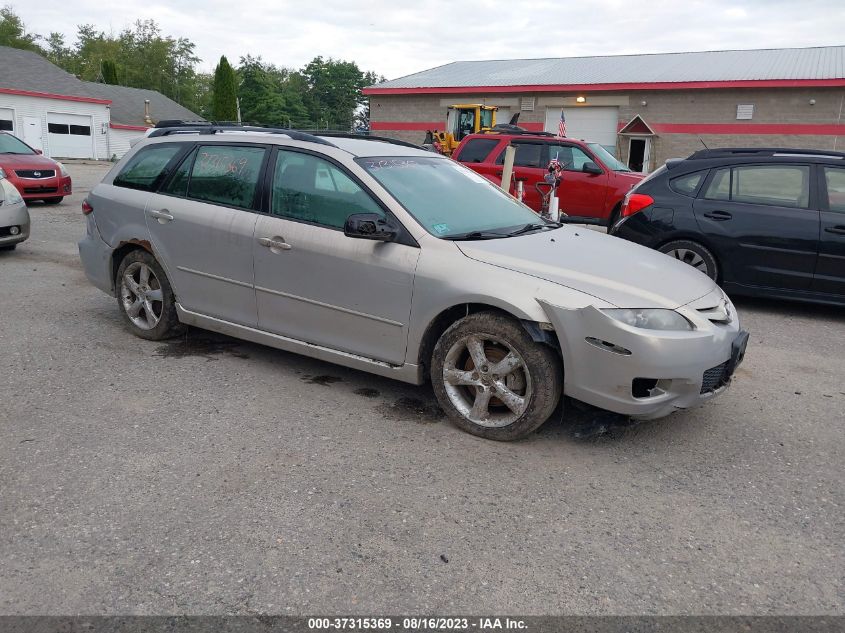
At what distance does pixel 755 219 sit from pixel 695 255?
663 mm

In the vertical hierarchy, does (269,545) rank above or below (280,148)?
below

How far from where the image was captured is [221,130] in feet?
17.8

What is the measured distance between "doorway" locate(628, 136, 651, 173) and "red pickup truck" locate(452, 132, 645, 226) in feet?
50.1

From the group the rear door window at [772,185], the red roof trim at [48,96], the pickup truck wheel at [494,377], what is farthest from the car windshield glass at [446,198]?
the red roof trim at [48,96]

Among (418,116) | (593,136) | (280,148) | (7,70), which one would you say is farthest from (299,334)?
(7,70)

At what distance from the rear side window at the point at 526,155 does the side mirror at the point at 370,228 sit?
911cm

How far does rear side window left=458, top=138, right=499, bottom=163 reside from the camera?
13.1 meters

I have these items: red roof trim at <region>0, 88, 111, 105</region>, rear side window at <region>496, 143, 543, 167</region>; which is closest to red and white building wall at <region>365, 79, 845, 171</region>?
rear side window at <region>496, 143, 543, 167</region>

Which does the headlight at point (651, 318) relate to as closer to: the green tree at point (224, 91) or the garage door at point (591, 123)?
the garage door at point (591, 123)

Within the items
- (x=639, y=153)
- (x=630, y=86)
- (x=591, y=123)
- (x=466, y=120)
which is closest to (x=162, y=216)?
(x=466, y=120)

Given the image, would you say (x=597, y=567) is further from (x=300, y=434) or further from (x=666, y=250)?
(x=666, y=250)

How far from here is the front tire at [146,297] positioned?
538cm

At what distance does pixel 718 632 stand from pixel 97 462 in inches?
116

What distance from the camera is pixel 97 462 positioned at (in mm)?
3582
